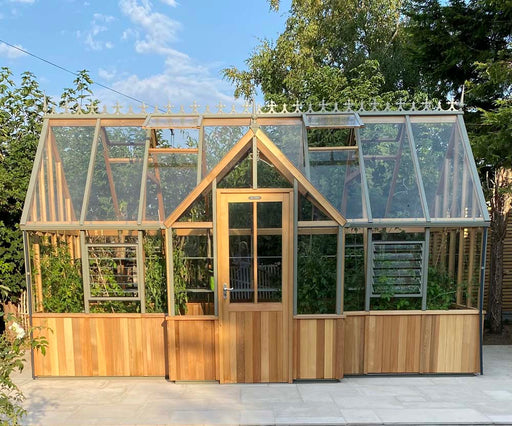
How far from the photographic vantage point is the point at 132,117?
Answer: 4676 mm

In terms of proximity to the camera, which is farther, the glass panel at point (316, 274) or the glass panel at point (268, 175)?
the glass panel at point (316, 274)

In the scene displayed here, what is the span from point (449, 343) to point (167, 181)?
13.6 ft

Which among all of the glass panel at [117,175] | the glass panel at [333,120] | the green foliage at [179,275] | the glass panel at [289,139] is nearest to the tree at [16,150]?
the glass panel at [117,175]

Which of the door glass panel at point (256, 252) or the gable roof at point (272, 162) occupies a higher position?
the gable roof at point (272, 162)

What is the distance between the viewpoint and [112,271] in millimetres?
4109

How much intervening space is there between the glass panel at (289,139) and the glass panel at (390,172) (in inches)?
34.4

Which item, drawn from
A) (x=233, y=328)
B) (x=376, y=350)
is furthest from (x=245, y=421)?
(x=376, y=350)

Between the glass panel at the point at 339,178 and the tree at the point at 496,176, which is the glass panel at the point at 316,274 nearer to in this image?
the glass panel at the point at 339,178

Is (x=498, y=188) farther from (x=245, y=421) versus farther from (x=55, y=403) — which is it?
(x=55, y=403)

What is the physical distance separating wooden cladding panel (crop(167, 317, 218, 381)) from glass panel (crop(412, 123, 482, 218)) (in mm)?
3118

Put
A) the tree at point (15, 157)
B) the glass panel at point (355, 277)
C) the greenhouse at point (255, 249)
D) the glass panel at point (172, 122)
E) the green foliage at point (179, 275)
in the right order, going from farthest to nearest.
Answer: the tree at point (15, 157), the glass panel at point (172, 122), the glass panel at point (355, 277), the green foliage at point (179, 275), the greenhouse at point (255, 249)

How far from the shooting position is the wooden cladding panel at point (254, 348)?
12.4 ft

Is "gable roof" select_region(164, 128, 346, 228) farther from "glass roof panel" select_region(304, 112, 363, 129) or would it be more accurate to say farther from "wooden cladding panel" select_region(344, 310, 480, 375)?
"wooden cladding panel" select_region(344, 310, 480, 375)

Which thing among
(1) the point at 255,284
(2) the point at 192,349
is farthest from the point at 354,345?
(2) the point at 192,349
